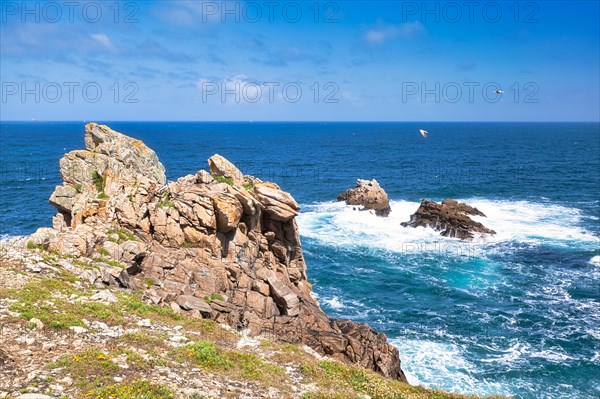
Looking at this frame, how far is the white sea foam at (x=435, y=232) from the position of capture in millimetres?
59406

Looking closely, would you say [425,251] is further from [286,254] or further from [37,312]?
[37,312]

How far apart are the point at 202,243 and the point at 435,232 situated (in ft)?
140

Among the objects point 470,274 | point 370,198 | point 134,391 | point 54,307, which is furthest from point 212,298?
point 370,198

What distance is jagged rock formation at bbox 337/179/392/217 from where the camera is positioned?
76.6 m

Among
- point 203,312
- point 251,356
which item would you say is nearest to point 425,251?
point 203,312

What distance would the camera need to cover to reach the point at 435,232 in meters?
65.3

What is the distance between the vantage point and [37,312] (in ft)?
60.7

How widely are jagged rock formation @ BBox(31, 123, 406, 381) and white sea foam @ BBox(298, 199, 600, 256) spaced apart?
2596 centimetres

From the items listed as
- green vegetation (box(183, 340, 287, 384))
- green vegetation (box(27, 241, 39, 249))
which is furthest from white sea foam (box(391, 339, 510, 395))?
green vegetation (box(27, 241, 39, 249))

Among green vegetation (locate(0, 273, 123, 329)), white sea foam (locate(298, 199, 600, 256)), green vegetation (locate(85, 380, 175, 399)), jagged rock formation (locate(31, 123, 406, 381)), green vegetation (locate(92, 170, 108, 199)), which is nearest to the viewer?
green vegetation (locate(85, 380, 175, 399))

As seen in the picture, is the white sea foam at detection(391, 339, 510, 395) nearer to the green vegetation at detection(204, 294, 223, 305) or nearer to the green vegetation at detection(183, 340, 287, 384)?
the green vegetation at detection(204, 294, 223, 305)

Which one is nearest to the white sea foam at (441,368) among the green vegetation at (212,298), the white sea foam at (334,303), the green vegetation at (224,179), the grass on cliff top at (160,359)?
the white sea foam at (334,303)

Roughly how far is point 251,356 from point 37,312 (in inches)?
350

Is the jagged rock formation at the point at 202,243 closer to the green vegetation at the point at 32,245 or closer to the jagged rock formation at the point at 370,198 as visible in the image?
the green vegetation at the point at 32,245
